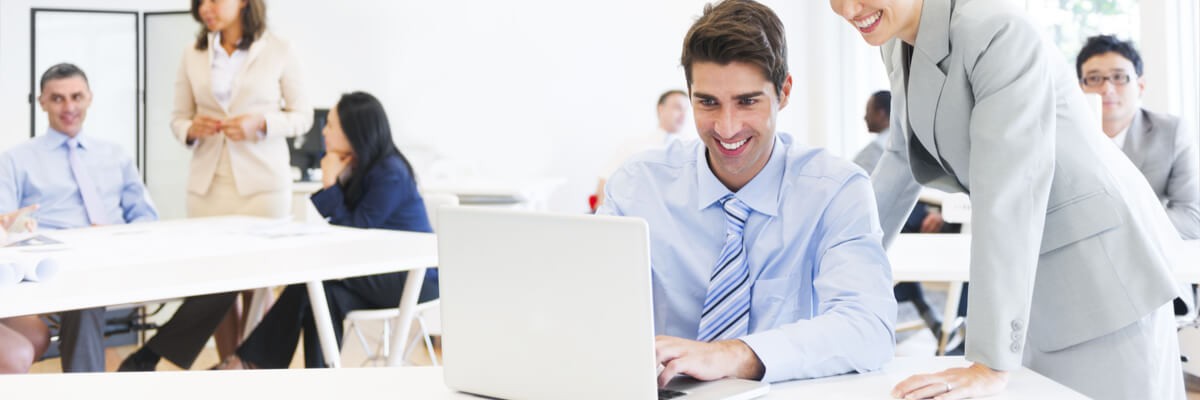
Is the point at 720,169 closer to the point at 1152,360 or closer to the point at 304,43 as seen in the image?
the point at 1152,360

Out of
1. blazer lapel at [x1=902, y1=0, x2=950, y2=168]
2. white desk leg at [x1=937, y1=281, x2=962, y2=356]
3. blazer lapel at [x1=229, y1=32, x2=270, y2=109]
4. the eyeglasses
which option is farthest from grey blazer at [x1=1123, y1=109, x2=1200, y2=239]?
blazer lapel at [x1=229, y1=32, x2=270, y2=109]

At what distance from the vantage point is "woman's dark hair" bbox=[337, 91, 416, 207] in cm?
369

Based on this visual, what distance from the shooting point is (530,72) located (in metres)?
8.14

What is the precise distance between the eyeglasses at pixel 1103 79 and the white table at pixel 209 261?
2.25 metres

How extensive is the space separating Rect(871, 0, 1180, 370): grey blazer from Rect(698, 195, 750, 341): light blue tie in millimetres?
316

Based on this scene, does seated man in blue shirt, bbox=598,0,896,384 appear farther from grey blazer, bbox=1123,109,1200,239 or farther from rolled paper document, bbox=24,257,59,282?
grey blazer, bbox=1123,109,1200,239

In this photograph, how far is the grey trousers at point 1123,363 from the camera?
1.54 metres

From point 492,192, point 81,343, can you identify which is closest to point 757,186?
point 81,343

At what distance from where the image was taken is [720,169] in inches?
68.7

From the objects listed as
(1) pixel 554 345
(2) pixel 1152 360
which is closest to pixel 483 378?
(1) pixel 554 345

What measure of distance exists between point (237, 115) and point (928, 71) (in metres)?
2.89

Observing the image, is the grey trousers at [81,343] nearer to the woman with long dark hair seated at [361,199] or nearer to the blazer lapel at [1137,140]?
the woman with long dark hair seated at [361,199]

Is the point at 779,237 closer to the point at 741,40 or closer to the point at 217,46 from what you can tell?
the point at 741,40

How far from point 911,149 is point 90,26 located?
6.45m
